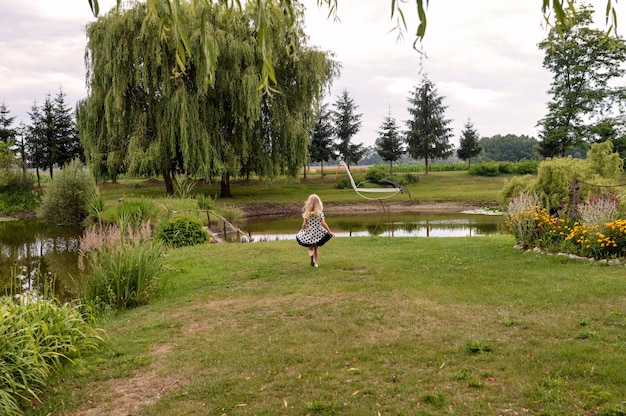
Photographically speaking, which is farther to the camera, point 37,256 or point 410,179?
point 410,179

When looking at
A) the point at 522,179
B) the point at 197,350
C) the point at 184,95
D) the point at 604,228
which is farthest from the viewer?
the point at 184,95

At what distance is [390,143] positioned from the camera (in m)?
45.2

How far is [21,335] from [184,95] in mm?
20418

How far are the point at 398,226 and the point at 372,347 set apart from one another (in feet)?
54.5

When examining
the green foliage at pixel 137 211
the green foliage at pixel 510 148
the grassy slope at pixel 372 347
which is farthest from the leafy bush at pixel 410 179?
the green foliage at pixel 510 148

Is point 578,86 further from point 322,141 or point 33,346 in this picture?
point 33,346

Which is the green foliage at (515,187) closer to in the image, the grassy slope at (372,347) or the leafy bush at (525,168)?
the grassy slope at (372,347)

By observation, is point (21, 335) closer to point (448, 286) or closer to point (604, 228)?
point (448, 286)

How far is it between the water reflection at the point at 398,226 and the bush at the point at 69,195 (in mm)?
7994

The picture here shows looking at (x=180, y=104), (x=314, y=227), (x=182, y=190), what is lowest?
(x=314, y=227)

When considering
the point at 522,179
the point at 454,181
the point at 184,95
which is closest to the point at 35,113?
the point at 184,95

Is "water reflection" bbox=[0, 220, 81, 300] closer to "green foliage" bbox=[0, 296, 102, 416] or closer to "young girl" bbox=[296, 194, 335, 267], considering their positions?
"green foliage" bbox=[0, 296, 102, 416]

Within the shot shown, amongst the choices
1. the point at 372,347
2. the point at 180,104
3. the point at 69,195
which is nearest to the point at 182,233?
the point at 372,347

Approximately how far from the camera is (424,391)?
3865 millimetres
